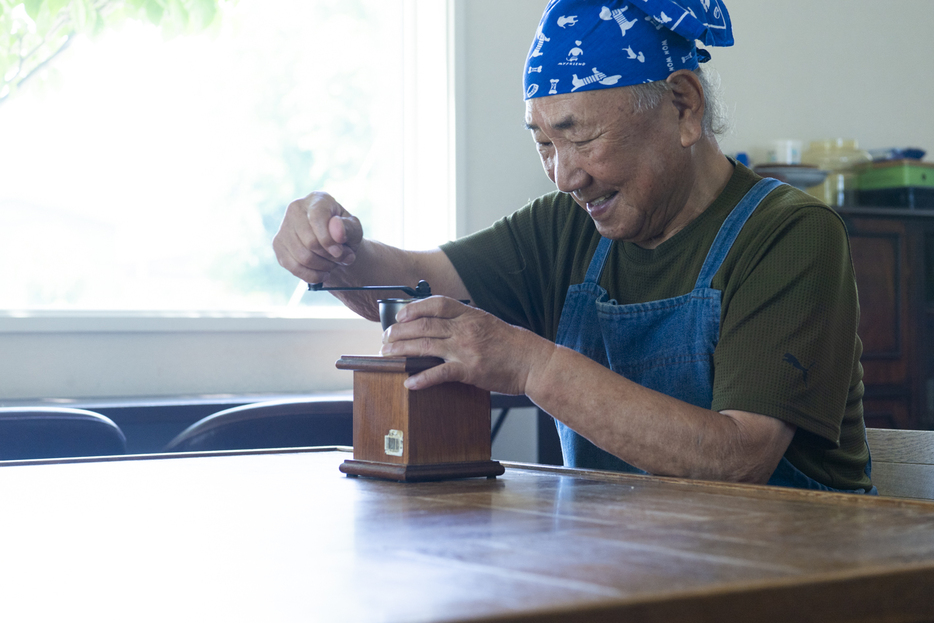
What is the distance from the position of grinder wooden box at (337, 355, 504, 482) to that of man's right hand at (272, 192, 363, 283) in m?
0.35

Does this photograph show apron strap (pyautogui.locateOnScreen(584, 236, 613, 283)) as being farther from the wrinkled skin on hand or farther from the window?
the window

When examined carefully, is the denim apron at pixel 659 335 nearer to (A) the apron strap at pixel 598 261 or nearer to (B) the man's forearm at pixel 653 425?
(A) the apron strap at pixel 598 261

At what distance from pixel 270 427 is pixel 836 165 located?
3.05 m

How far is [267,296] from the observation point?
3.46 m

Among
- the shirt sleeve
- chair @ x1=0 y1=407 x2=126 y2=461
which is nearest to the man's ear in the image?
the shirt sleeve

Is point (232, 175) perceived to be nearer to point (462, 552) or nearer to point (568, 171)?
point (568, 171)

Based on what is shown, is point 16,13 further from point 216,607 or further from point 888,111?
point 888,111

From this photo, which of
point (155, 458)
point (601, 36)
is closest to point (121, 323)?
point (155, 458)

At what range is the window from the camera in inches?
124

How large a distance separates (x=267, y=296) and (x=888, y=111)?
9.86ft

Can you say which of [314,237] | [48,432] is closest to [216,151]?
[48,432]

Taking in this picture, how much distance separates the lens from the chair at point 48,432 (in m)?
1.71

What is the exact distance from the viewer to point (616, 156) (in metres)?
1.51

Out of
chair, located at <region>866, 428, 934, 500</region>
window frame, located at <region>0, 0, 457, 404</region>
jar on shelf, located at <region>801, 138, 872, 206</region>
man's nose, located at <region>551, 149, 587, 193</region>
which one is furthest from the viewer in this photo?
jar on shelf, located at <region>801, 138, 872, 206</region>
